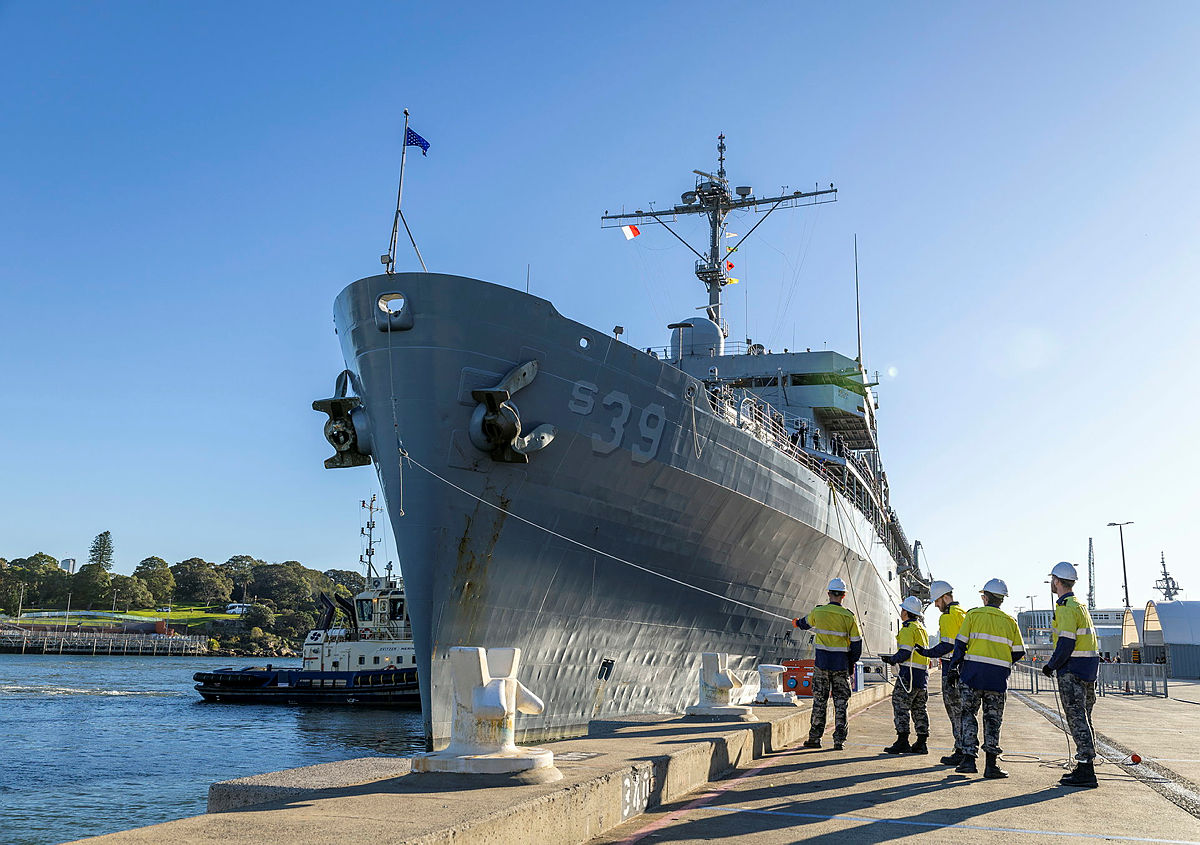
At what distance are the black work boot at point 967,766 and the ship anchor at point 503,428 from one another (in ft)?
17.8

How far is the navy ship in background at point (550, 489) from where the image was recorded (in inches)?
391

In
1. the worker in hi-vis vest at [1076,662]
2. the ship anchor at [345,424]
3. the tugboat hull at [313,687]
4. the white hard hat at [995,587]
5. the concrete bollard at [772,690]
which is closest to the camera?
the worker in hi-vis vest at [1076,662]

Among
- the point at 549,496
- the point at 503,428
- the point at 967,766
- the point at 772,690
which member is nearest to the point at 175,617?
the point at 549,496

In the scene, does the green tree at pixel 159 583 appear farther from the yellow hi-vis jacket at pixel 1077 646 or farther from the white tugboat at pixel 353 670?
the yellow hi-vis jacket at pixel 1077 646

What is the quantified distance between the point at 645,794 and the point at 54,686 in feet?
158

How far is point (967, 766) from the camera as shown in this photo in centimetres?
652

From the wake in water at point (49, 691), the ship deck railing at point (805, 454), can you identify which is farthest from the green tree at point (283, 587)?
the ship deck railing at point (805, 454)

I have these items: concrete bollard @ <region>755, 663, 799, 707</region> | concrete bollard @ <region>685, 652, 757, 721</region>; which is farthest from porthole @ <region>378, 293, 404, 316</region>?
concrete bollard @ <region>755, 663, 799, 707</region>

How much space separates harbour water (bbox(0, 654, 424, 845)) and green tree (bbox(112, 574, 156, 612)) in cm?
7928

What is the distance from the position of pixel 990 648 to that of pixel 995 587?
1.74ft

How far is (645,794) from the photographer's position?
15.4 ft

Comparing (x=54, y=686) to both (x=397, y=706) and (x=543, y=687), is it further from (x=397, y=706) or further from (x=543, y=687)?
(x=543, y=687)

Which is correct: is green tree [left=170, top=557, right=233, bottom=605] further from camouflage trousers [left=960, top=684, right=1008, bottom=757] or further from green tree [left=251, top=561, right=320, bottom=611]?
camouflage trousers [left=960, top=684, right=1008, bottom=757]

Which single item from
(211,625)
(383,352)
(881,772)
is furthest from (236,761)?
(211,625)
